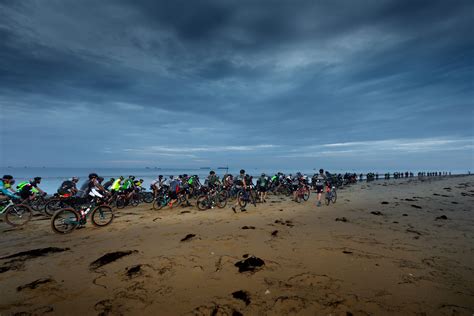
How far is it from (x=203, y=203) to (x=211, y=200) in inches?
24.1

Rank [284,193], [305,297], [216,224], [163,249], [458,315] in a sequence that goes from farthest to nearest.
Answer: [284,193] < [216,224] < [163,249] < [305,297] < [458,315]

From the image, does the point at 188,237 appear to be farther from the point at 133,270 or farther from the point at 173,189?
the point at 173,189

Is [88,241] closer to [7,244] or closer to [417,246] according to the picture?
[7,244]

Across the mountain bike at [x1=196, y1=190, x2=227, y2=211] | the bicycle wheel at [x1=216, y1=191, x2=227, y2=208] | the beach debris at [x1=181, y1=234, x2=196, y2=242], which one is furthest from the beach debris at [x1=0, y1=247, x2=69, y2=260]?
the bicycle wheel at [x1=216, y1=191, x2=227, y2=208]

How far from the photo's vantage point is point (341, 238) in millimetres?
7297

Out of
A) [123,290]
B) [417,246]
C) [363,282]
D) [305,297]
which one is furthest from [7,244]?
[417,246]

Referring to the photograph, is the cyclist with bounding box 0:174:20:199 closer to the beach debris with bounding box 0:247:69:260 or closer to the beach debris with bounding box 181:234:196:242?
the beach debris with bounding box 0:247:69:260

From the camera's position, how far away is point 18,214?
991 cm

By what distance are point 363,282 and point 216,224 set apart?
638 centimetres

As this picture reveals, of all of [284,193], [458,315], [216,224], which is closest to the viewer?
[458,315]

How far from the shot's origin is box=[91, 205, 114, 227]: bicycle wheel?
9508 millimetres

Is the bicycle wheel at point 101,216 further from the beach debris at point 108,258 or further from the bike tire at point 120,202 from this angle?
the bike tire at point 120,202

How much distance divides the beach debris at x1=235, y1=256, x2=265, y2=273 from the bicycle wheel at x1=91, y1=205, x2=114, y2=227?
746 cm

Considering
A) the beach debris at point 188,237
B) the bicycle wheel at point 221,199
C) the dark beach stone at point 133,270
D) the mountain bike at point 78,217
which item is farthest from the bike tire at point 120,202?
the dark beach stone at point 133,270
